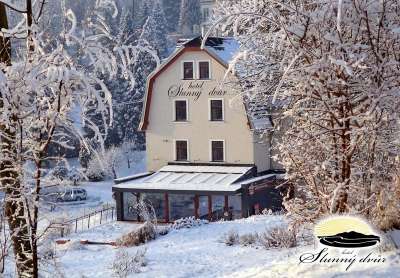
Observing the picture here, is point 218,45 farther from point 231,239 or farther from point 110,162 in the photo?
point 231,239

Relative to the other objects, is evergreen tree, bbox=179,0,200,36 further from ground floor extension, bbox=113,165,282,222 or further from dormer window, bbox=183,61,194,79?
ground floor extension, bbox=113,165,282,222

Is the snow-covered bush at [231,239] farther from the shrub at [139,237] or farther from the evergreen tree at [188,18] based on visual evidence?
the evergreen tree at [188,18]

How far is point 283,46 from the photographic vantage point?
6.70 metres

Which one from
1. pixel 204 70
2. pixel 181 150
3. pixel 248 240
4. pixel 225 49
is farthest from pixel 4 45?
pixel 181 150

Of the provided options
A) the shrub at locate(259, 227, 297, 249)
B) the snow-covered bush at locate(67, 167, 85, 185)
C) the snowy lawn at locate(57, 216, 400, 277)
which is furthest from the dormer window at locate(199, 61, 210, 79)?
the snow-covered bush at locate(67, 167, 85, 185)

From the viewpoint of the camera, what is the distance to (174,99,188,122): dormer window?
99.5 ft

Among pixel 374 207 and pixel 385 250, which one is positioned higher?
pixel 374 207

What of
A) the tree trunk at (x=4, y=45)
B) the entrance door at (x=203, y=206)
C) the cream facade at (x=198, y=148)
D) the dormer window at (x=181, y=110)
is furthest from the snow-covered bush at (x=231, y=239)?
the dormer window at (x=181, y=110)

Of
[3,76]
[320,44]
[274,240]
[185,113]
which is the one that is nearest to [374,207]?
[320,44]

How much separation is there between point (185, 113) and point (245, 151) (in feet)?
12.2

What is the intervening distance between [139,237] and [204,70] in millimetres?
14568

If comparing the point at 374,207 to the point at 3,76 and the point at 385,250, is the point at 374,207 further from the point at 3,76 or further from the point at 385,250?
the point at 3,76

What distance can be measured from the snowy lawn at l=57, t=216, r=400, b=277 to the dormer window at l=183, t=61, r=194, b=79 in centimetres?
1255

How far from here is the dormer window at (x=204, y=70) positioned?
2930 centimetres
